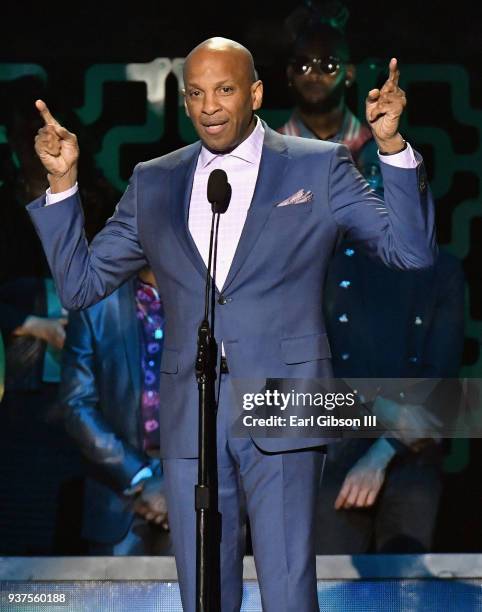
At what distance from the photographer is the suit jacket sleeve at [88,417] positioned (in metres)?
4.73

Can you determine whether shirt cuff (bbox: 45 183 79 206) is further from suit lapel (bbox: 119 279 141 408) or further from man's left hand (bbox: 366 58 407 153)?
suit lapel (bbox: 119 279 141 408)

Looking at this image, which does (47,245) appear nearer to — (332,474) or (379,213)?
(379,213)

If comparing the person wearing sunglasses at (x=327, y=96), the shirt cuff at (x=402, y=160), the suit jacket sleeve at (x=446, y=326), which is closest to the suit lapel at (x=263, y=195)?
the shirt cuff at (x=402, y=160)

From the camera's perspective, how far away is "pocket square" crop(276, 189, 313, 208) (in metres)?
2.91

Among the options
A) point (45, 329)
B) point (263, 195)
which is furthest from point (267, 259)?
point (45, 329)

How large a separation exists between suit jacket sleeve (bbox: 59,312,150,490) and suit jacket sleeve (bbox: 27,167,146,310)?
5.69 ft

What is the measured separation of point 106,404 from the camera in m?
4.78

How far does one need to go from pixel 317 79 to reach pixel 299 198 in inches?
74.5

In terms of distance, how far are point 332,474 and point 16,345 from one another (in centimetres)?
130

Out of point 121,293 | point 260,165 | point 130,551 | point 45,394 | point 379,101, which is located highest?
point 379,101

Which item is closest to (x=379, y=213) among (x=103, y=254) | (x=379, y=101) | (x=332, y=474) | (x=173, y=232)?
(x=379, y=101)

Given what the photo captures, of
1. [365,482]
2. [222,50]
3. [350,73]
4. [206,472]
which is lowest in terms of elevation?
[365,482]

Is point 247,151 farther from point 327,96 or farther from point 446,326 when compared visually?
point 446,326

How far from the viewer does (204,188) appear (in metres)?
2.97
